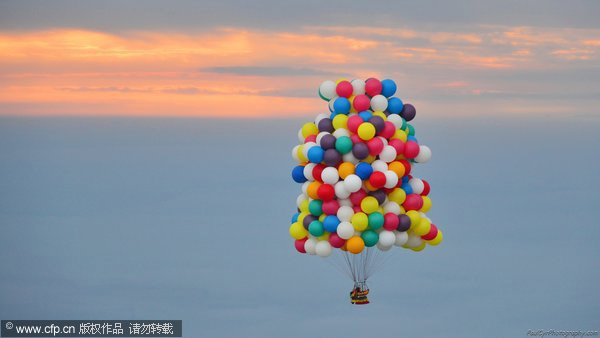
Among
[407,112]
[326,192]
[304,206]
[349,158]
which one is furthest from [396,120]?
[304,206]

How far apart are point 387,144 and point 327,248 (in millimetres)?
3193

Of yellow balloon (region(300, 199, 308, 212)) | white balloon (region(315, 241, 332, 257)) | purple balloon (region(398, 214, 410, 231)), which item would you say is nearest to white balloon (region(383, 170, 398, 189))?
purple balloon (region(398, 214, 410, 231))

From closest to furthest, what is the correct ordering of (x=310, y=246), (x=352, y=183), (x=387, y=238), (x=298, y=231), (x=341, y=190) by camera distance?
(x=352, y=183) < (x=341, y=190) < (x=387, y=238) < (x=310, y=246) < (x=298, y=231)

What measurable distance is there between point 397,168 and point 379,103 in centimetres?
182

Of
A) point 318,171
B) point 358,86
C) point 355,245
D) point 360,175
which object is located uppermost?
point 358,86

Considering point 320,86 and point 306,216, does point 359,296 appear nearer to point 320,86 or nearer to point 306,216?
point 306,216

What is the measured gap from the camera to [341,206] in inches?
1629

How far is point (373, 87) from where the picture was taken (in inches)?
1644

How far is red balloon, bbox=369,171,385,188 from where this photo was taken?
40.8 meters

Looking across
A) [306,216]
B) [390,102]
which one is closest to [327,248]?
[306,216]

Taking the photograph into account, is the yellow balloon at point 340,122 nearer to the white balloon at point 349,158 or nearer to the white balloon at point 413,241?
the white balloon at point 349,158

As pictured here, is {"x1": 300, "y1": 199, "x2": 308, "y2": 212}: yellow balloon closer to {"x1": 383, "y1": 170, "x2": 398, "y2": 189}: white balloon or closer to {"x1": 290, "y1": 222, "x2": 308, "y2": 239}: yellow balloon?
{"x1": 290, "y1": 222, "x2": 308, "y2": 239}: yellow balloon

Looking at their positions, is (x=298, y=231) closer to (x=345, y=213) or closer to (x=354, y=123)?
(x=345, y=213)

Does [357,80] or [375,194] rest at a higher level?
[357,80]
